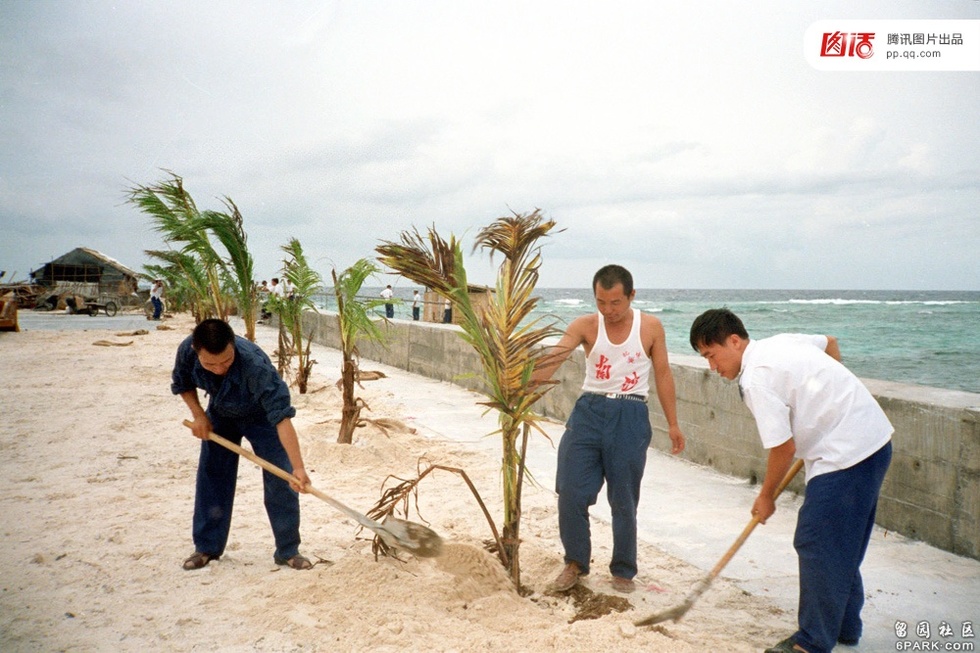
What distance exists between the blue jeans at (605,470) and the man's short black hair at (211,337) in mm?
1793

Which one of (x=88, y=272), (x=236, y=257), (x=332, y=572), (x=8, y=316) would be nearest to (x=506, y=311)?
(x=332, y=572)

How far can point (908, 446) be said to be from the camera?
4129 millimetres

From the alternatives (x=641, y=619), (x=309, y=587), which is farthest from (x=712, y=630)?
(x=309, y=587)

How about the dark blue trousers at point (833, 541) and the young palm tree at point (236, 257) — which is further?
the young palm tree at point (236, 257)

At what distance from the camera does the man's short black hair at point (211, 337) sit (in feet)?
11.3

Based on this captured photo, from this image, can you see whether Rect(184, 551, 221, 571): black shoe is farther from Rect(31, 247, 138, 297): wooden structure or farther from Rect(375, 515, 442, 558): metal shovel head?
Rect(31, 247, 138, 297): wooden structure

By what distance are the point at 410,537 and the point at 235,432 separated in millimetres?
1189

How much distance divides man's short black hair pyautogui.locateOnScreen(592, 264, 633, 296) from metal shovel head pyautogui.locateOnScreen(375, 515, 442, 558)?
1.48 m

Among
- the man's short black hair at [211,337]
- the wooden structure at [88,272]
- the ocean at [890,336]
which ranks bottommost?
the ocean at [890,336]

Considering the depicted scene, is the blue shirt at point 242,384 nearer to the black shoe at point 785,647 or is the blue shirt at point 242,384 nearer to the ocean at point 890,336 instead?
the black shoe at point 785,647

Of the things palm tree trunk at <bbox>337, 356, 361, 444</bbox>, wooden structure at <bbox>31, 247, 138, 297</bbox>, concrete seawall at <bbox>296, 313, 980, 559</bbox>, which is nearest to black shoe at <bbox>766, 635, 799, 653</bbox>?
concrete seawall at <bbox>296, 313, 980, 559</bbox>

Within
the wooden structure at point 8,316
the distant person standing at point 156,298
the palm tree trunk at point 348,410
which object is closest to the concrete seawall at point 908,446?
the palm tree trunk at point 348,410

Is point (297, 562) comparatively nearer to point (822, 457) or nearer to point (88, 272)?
point (822, 457)

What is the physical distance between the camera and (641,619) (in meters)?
3.08
